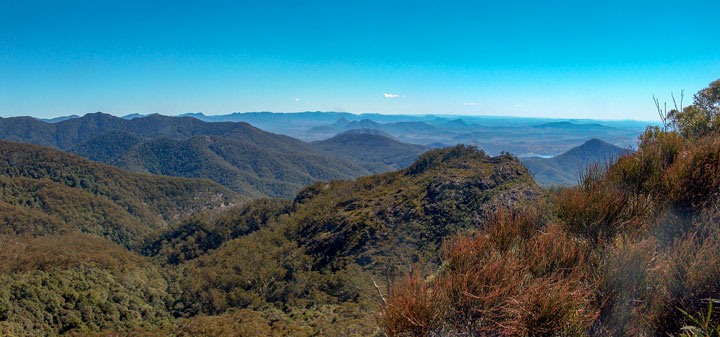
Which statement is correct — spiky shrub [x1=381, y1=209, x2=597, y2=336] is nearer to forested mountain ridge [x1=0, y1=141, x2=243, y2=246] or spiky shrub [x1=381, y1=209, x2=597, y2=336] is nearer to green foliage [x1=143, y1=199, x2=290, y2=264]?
green foliage [x1=143, y1=199, x2=290, y2=264]

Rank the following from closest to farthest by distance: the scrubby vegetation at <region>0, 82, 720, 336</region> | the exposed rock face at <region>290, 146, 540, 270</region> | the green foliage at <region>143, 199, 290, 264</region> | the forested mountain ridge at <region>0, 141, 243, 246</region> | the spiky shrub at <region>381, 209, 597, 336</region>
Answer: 1. the spiky shrub at <region>381, 209, 597, 336</region>
2. the scrubby vegetation at <region>0, 82, 720, 336</region>
3. the exposed rock face at <region>290, 146, 540, 270</region>
4. the green foliage at <region>143, 199, 290, 264</region>
5. the forested mountain ridge at <region>0, 141, 243, 246</region>

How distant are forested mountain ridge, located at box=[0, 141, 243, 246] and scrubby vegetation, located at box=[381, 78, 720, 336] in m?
109

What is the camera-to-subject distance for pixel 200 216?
8888 cm

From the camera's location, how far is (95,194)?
401 ft

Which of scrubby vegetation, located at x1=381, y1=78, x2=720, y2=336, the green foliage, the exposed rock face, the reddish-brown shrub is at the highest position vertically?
scrubby vegetation, located at x1=381, y1=78, x2=720, y2=336

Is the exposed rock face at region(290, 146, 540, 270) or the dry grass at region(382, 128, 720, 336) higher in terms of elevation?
the dry grass at region(382, 128, 720, 336)

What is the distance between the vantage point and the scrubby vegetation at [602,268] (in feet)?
11.2

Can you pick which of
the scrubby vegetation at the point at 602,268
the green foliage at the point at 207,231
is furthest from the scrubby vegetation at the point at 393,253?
the green foliage at the point at 207,231

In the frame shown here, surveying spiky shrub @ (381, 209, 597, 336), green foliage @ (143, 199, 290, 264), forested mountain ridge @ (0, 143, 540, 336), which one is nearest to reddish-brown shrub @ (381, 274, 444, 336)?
spiky shrub @ (381, 209, 597, 336)

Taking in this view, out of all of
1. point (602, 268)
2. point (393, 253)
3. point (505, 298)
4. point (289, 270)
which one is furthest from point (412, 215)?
point (505, 298)

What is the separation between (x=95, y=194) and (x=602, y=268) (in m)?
157

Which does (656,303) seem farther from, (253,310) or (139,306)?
(139,306)

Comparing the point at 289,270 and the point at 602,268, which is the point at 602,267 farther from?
the point at 289,270

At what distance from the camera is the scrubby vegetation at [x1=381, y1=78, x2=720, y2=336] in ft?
11.2
